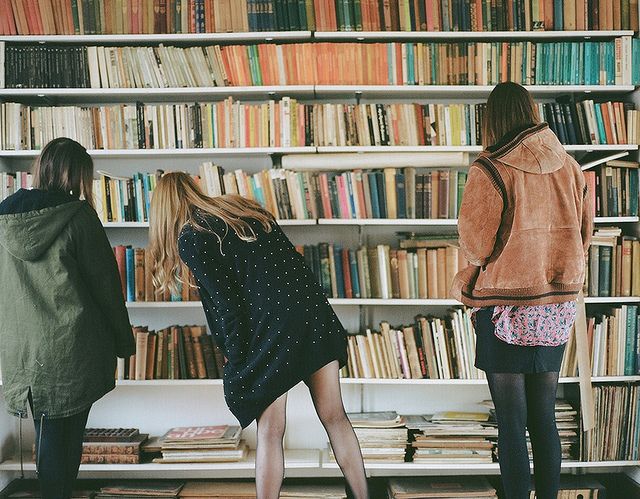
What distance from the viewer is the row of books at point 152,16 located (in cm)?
301

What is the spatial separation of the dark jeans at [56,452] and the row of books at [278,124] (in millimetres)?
1272

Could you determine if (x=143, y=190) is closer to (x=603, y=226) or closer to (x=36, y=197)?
(x=36, y=197)

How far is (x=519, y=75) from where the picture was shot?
9.95 ft

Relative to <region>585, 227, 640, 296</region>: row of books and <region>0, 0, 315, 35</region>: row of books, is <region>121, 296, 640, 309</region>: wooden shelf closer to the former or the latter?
<region>585, 227, 640, 296</region>: row of books

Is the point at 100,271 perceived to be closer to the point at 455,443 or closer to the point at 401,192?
the point at 401,192

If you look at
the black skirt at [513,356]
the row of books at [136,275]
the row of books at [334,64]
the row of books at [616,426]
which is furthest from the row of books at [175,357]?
the row of books at [616,426]

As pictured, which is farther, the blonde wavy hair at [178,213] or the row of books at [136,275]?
the row of books at [136,275]

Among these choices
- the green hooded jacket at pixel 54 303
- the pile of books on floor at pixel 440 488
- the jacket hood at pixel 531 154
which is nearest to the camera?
the jacket hood at pixel 531 154

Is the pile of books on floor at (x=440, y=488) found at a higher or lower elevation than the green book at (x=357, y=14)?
lower

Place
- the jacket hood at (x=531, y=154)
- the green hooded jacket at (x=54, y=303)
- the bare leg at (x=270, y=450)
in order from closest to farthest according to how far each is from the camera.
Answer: the jacket hood at (x=531, y=154)
the bare leg at (x=270, y=450)
the green hooded jacket at (x=54, y=303)

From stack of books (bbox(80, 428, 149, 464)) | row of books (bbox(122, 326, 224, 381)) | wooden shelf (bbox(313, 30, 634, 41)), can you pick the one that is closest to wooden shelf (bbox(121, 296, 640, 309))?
row of books (bbox(122, 326, 224, 381))

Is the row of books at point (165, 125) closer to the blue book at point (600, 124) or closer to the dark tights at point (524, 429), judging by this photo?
the blue book at point (600, 124)

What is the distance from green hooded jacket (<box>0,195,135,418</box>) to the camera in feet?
7.39

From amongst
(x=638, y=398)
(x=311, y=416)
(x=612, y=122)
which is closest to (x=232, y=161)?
(x=311, y=416)
